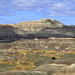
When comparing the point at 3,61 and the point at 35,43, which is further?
the point at 35,43

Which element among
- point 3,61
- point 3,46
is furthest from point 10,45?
point 3,61

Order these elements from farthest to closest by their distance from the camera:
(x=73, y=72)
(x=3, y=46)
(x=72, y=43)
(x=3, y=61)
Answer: (x=72, y=43) < (x=3, y=46) < (x=3, y=61) < (x=73, y=72)

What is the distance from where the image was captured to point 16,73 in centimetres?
3625

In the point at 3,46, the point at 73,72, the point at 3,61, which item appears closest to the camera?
the point at 73,72

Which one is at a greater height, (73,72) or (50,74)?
(73,72)

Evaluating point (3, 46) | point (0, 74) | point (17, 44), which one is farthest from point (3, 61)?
point (17, 44)

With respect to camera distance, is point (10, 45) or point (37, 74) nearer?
point (37, 74)

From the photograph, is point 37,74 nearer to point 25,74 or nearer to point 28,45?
point 25,74

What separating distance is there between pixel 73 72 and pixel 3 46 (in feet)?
512

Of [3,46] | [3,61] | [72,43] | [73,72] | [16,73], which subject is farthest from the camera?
[72,43]

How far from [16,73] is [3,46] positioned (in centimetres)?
14371

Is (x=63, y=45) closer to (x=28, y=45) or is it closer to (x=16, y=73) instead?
(x=28, y=45)

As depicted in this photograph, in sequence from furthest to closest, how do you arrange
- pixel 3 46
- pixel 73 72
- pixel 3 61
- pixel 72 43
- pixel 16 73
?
pixel 72 43 < pixel 3 46 < pixel 3 61 < pixel 16 73 < pixel 73 72

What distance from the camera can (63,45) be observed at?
631 ft
